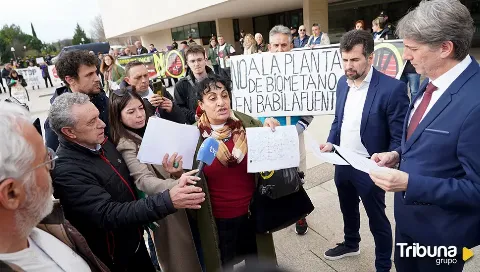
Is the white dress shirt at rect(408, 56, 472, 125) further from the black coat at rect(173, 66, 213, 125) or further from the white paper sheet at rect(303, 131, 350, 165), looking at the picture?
the black coat at rect(173, 66, 213, 125)

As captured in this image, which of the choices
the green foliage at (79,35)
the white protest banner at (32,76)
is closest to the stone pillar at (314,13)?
the white protest banner at (32,76)

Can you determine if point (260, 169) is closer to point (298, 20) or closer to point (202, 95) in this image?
point (202, 95)

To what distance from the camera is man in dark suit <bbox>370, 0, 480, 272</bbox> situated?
1.34m

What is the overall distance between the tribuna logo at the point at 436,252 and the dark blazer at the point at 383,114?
0.68 meters

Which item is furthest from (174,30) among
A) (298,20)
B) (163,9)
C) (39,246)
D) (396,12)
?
(39,246)

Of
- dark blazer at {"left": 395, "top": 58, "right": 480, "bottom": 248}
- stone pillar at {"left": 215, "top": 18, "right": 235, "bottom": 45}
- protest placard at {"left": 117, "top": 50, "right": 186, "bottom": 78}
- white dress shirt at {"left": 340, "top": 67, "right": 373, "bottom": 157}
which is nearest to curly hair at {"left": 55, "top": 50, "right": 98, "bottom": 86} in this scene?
white dress shirt at {"left": 340, "top": 67, "right": 373, "bottom": 157}

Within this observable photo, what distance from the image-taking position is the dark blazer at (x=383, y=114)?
6.84ft

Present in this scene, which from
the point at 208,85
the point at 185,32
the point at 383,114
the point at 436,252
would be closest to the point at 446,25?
the point at 383,114

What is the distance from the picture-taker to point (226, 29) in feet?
79.5

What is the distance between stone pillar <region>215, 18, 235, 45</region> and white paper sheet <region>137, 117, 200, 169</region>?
76.3ft

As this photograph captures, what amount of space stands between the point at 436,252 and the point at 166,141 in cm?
154

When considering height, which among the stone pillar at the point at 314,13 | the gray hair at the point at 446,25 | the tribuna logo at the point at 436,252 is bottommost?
the tribuna logo at the point at 436,252

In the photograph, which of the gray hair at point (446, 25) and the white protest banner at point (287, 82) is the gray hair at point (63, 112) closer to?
the gray hair at point (446, 25)

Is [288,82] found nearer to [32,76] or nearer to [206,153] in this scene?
[206,153]
